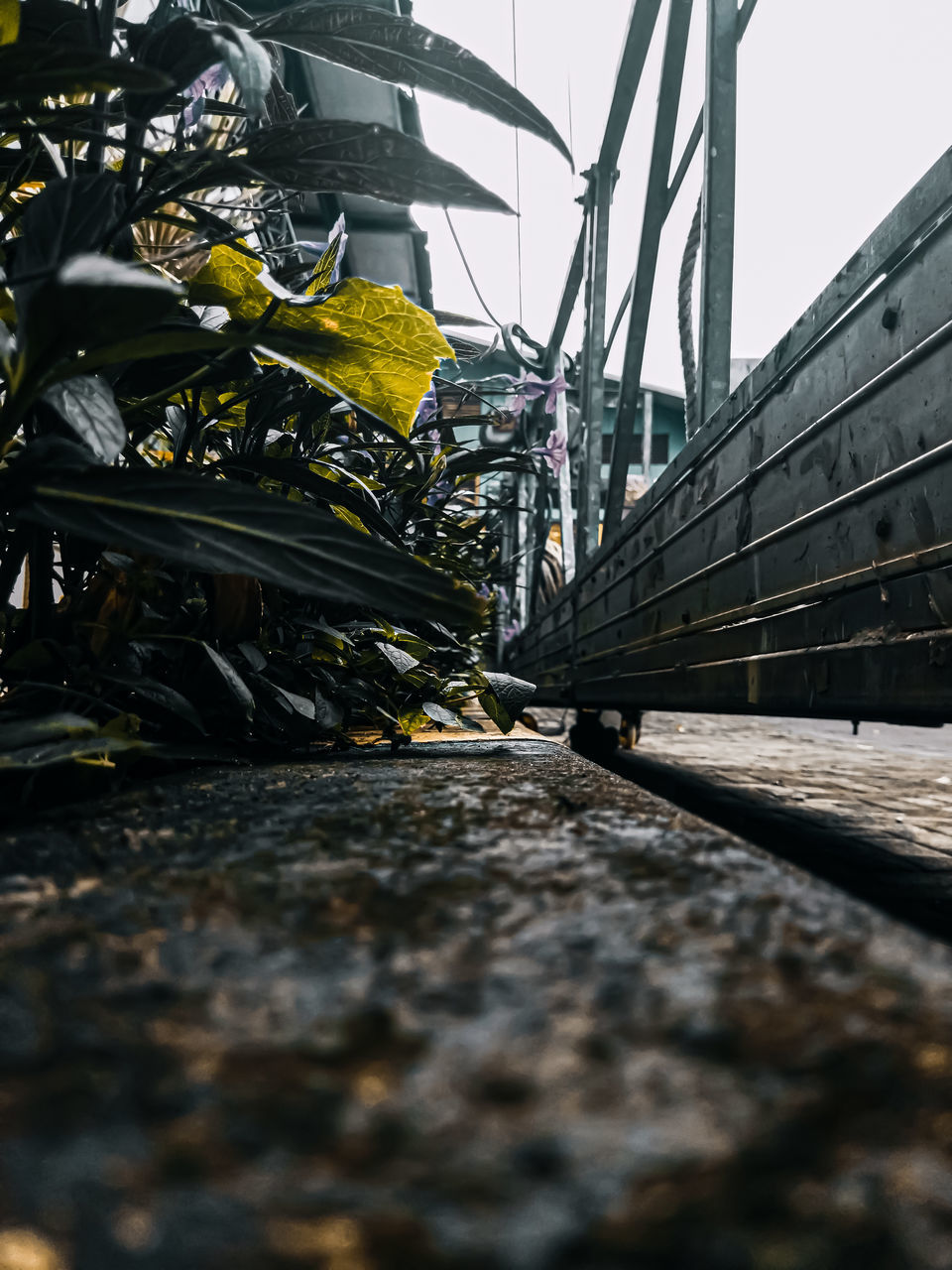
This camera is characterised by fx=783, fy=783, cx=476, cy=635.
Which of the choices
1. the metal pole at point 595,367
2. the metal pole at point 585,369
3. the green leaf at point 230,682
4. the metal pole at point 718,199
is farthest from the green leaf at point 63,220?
the metal pole at point 595,367

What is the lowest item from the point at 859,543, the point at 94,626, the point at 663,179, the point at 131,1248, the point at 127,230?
the point at 131,1248

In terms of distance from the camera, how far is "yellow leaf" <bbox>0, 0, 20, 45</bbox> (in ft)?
1.80

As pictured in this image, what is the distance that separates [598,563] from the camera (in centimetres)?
256

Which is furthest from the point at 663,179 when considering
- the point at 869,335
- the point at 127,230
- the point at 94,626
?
the point at 94,626

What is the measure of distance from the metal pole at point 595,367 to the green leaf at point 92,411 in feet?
9.09

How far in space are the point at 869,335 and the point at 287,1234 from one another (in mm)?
1016

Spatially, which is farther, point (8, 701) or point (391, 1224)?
point (8, 701)

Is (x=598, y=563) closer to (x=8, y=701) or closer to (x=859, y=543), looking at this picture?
(x=859, y=543)

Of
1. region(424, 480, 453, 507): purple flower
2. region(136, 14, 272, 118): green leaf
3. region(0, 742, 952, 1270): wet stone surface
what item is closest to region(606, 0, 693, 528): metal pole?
region(424, 480, 453, 507): purple flower

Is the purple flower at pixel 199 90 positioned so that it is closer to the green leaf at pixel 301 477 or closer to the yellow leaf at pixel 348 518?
the green leaf at pixel 301 477

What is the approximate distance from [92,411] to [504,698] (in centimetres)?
63

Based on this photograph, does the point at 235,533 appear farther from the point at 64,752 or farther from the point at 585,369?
the point at 585,369

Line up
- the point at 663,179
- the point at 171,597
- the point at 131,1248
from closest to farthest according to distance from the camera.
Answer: the point at 131,1248
the point at 171,597
the point at 663,179

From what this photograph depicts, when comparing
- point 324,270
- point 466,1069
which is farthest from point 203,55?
point 466,1069
